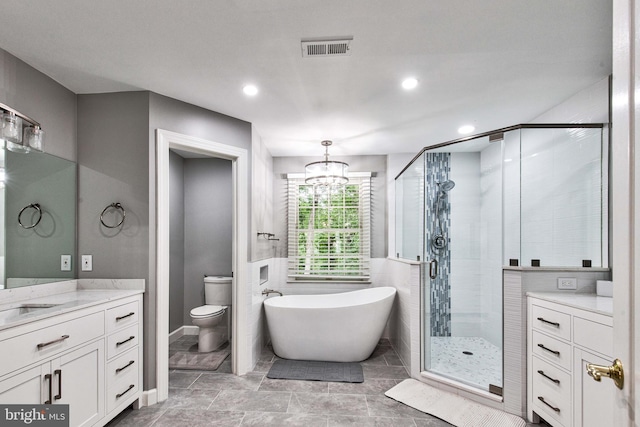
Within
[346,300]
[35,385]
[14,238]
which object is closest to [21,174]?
[14,238]

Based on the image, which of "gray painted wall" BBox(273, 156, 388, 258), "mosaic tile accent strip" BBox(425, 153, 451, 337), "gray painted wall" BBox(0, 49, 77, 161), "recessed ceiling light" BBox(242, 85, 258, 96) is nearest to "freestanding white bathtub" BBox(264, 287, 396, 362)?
"mosaic tile accent strip" BBox(425, 153, 451, 337)

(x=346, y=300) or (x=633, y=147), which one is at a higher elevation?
(x=633, y=147)

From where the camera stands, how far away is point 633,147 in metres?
0.63

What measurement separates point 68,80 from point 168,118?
70cm

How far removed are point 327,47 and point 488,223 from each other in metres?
2.35

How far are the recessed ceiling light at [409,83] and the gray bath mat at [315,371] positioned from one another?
2.60 metres

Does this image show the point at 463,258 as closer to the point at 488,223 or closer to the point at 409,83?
the point at 488,223

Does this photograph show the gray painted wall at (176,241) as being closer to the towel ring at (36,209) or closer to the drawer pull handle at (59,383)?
the towel ring at (36,209)

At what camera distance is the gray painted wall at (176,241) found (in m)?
3.96

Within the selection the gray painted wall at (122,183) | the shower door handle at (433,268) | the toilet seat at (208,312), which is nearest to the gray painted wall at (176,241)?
the toilet seat at (208,312)

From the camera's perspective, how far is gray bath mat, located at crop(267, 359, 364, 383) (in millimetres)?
2920

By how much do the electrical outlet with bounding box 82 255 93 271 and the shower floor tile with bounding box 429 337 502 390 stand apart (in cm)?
306

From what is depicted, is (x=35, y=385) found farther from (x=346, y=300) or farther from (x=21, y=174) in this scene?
(x=346, y=300)

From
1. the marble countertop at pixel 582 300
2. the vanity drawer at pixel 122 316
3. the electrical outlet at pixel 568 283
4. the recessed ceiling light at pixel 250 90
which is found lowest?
the vanity drawer at pixel 122 316
